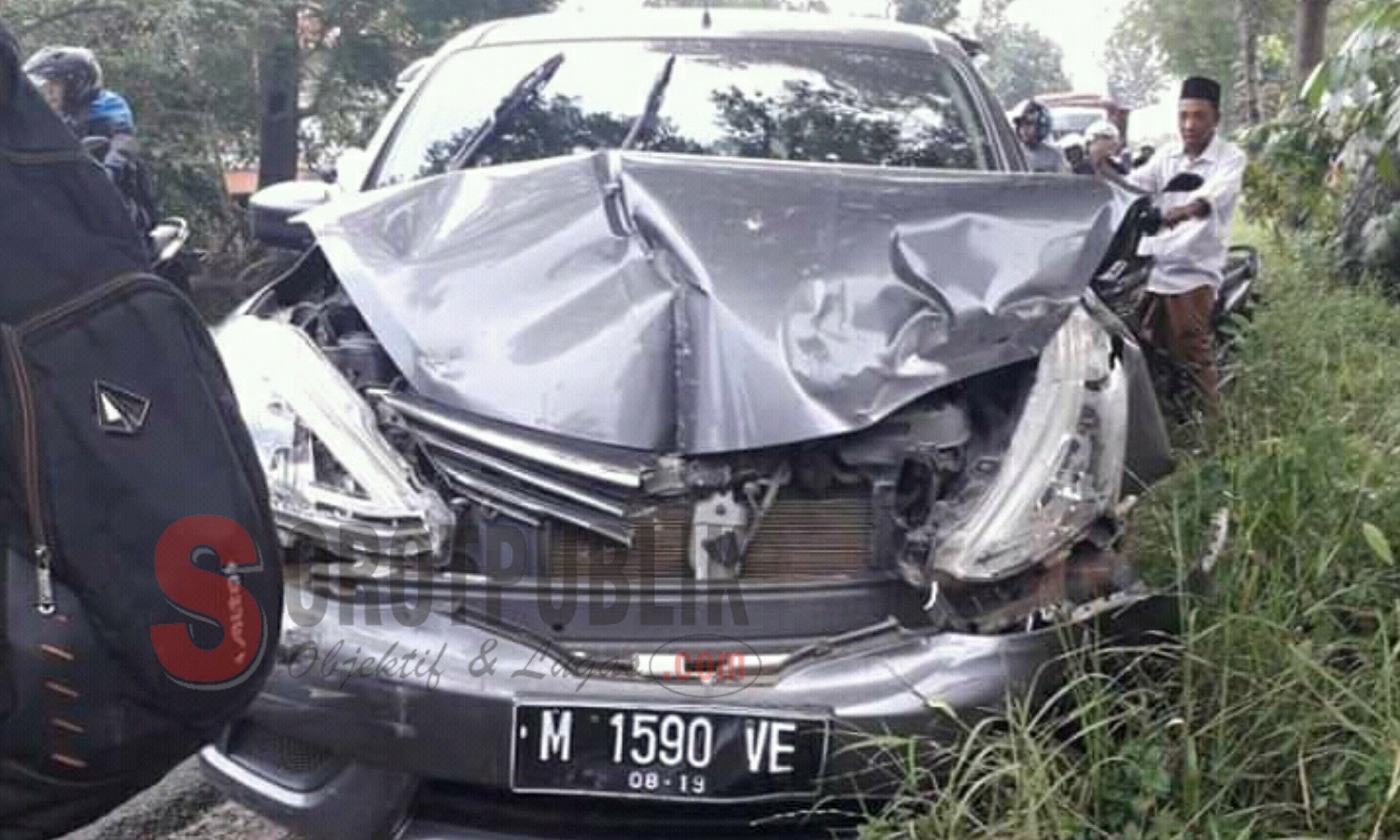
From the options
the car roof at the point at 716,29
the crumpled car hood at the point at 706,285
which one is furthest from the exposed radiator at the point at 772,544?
the car roof at the point at 716,29

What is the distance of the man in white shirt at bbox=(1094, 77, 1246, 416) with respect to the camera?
5.05 m

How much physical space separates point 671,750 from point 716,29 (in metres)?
2.51

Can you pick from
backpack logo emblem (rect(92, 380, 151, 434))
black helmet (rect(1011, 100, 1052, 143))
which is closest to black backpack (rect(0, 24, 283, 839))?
backpack logo emblem (rect(92, 380, 151, 434))

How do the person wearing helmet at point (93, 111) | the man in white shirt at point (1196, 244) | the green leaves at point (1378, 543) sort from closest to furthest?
the green leaves at point (1378, 543), the man in white shirt at point (1196, 244), the person wearing helmet at point (93, 111)

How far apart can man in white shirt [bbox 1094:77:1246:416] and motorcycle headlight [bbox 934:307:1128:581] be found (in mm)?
2561

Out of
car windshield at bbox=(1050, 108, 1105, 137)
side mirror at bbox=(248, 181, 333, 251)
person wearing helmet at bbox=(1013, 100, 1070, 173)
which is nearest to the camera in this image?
Answer: side mirror at bbox=(248, 181, 333, 251)

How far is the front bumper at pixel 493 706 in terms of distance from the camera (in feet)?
7.13

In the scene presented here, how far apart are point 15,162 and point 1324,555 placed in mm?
2287

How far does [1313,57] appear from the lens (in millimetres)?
8969

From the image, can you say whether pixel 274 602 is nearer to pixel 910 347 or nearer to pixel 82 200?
pixel 82 200

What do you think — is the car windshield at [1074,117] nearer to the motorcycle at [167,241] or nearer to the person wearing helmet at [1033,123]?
the person wearing helmet at [1033,123]

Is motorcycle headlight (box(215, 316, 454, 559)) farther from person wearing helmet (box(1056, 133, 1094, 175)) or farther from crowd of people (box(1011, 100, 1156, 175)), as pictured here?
person wearing helmet (box(1056, 133, 1094, 175))

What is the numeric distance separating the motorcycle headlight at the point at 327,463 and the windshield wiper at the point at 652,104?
1296 millimetres

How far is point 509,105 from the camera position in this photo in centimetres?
384
